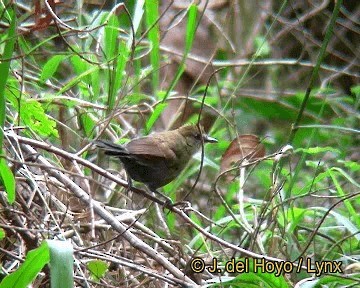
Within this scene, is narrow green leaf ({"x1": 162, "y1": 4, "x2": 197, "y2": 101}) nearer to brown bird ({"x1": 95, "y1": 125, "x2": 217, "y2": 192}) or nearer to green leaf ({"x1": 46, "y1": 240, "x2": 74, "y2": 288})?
brown bird ({"x1": 95, "y1": 125, "x2": 217, "y2": 192})

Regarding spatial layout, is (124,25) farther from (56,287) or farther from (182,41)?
(56,287)

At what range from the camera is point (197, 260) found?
3432mm


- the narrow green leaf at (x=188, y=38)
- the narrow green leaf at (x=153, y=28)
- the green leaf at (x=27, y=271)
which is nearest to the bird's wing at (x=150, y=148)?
the narrow green leaf at (x=188, y=38)

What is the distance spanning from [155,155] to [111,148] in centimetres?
39

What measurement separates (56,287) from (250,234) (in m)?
1.33

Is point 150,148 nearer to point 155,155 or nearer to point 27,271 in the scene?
point 155,155

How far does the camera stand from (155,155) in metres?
3.94

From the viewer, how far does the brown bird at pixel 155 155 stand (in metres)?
3.77

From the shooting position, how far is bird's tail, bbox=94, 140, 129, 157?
3.54 m

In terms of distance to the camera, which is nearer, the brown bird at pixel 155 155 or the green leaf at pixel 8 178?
the green leaf at pixel 8 178

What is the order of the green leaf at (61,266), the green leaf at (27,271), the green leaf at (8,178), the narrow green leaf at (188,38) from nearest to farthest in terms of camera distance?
1. the green leaf at (61,266)
2. the green leaf at (27,271)
3. the green leaf at (8,178)
4. the narrow green leaf at (188,38)

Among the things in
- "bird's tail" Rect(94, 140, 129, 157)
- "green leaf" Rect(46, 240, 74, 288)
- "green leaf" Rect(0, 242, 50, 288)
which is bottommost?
"bird's tail" Rect(94, 140, 129, 157)

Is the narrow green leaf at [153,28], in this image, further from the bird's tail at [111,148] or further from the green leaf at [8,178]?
the green leaf at [8,178]

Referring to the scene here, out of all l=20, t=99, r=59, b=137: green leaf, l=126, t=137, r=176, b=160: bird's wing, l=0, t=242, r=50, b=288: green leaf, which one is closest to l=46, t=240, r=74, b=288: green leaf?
l=0, t=242, r=50, b=288: green leaf
